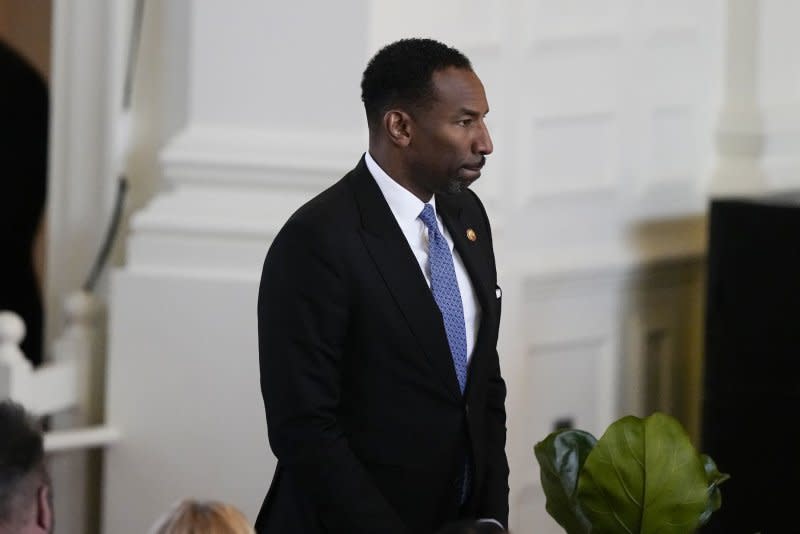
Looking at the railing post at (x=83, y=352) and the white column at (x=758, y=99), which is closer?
the railing post at (x=83, y=352)

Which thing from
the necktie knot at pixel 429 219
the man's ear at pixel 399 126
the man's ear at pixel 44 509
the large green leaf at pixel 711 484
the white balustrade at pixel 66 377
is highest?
the man's ear at pixel 399 126

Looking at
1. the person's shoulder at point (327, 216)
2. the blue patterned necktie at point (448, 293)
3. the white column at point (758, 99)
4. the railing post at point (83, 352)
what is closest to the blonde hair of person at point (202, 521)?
the person's shoulder at point (327, 216)

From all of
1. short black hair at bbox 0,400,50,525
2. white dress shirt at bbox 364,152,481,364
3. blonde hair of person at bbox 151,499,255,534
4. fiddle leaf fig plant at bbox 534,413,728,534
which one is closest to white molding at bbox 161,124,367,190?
white dress shirt at bbox 364,152,481,364

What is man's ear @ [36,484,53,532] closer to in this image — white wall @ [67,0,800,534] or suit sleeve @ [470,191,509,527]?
suit sleeve @ [470,191,509,527]

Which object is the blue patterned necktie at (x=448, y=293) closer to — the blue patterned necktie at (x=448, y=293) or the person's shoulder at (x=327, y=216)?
the blue patterned necktie at (x=448, y=293)

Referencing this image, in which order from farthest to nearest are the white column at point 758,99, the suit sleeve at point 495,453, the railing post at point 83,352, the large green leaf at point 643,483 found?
the white column at point 758,99, the railing post at point 83,352, the suit sleeve at point 495,453, the large green leaf at point 643,483

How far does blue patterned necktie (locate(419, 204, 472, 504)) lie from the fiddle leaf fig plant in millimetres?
430

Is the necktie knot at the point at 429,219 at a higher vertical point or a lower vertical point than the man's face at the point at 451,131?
lower

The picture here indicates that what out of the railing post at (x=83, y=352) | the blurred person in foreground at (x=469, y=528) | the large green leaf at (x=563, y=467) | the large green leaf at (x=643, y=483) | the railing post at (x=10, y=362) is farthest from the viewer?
the railing post at (x=83, y=352)

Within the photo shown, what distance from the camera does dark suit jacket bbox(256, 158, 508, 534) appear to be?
2883 millimetres

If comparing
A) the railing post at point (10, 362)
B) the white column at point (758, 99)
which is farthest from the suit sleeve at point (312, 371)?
the white column at point (758, 99)

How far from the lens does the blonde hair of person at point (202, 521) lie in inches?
84.4

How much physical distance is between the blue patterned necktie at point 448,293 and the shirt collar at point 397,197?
0.08 feet

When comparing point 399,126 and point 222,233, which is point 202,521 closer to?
point 399,126
